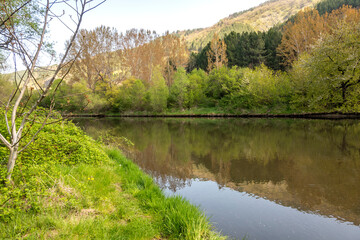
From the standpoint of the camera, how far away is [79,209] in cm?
434

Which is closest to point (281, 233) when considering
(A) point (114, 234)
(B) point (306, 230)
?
(B) point (306, 230)

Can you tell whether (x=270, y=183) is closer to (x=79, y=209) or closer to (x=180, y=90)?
(x=79, y=209)

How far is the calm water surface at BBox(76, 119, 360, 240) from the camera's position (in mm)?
5512

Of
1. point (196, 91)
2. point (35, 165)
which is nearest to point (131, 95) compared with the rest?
point (196, 91)

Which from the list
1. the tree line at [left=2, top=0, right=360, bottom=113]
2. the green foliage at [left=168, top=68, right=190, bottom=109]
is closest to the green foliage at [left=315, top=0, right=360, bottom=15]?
the tree line at [left=2, top=0, right=360, bottom=113]

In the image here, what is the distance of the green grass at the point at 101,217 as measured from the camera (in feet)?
11.7

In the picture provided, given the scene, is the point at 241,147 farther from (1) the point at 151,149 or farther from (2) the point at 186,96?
(2) the point at 186,96

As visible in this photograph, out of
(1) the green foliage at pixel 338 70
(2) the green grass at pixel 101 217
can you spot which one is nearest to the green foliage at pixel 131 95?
(1) the green foliage at pixel 338 70

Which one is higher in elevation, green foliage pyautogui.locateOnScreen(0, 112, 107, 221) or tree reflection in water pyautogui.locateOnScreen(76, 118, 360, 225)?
green foliage pyautogui.locateOnScreen(0, 112, 107, 221)

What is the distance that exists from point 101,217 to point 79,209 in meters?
0.49

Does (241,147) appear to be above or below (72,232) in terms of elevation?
below

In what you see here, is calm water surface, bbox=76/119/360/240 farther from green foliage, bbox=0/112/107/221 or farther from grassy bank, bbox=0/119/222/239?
green foliage, bbox=0/112/107/221

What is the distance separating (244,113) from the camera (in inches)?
1769

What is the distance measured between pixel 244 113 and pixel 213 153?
33201 mm
